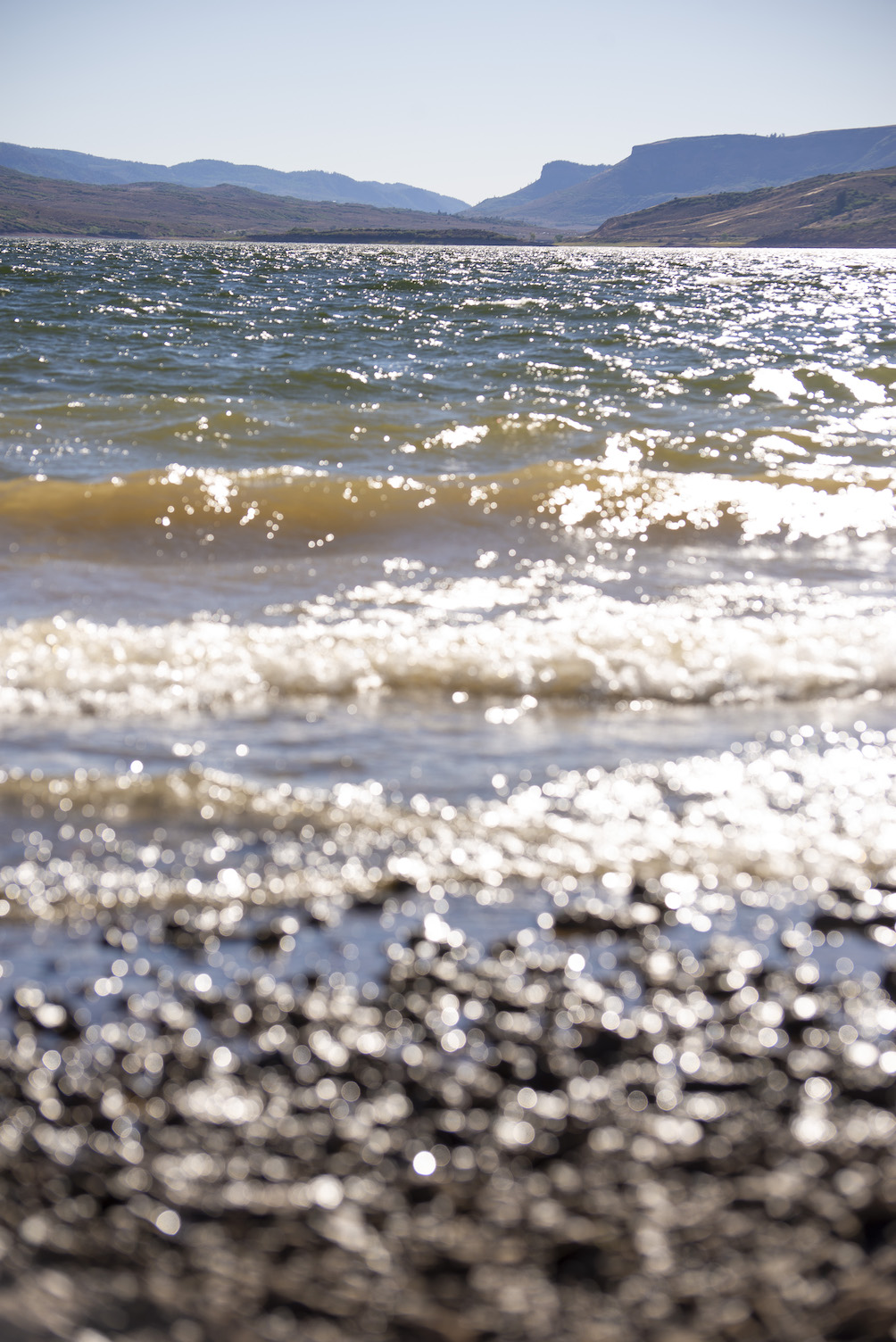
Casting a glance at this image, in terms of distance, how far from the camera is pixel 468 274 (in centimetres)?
3525

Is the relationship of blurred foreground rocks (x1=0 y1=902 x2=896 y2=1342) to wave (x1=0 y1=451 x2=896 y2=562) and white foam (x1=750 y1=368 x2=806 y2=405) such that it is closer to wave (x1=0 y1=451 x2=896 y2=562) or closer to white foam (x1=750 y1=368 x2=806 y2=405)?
wave (x1=0 y1=451 x2=896 y2=562)

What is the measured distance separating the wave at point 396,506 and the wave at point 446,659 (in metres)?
1.64

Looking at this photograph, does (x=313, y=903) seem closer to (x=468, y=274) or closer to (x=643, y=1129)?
(x=643, y=1129)

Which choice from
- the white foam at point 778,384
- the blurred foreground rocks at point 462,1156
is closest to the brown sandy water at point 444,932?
the blurred foreground rocks at point 462,1156

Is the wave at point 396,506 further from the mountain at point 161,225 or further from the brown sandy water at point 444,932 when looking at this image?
the mountain at point 161,225

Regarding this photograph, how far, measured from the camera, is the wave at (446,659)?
11.1 ft

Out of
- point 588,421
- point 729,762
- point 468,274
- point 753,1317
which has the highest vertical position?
point 468,274

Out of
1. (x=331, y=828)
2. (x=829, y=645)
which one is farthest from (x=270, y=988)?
(x=829, y=645)

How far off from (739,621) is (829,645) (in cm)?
49

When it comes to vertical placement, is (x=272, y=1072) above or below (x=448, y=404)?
below

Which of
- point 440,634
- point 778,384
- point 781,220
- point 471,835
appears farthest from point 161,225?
point 471,835

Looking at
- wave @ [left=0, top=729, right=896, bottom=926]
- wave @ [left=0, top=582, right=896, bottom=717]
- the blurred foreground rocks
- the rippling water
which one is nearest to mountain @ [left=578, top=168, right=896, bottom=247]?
the rippling water

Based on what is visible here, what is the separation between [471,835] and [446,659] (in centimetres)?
131

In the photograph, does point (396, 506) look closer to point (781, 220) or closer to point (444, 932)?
point (444, 932)
